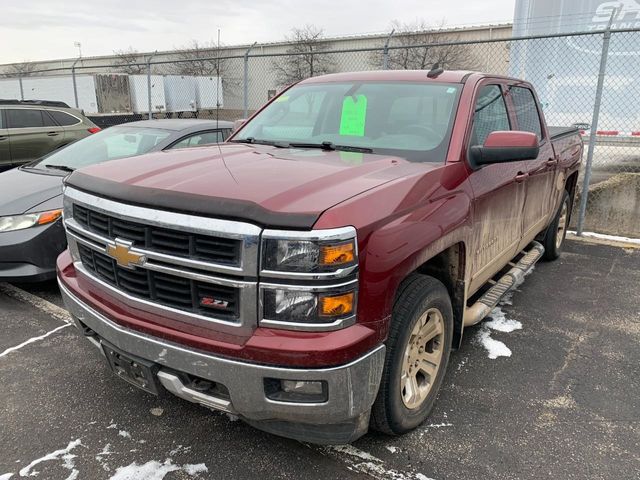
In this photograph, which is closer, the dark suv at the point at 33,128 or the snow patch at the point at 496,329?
the snow patch at the point at 496,329

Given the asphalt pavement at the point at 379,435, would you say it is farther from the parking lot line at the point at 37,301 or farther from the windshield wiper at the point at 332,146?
the windshield wiper at the point at 332,146

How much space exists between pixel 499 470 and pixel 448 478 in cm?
27

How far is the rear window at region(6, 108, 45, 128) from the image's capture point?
8719mm

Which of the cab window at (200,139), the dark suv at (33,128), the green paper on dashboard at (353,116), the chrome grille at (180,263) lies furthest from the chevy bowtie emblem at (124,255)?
the dark suv at (33,128)

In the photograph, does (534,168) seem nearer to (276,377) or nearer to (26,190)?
(276,377)

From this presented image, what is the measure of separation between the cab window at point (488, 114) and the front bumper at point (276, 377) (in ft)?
5.73

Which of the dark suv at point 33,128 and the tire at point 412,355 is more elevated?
the dark suv at point 33,128

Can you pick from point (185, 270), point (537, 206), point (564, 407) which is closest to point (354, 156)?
point (185, 270)

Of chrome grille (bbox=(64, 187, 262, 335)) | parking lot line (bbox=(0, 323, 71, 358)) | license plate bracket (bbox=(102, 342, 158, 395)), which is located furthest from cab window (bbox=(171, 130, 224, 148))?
license plate bracket (bbox=(102, 342, 158, 395))

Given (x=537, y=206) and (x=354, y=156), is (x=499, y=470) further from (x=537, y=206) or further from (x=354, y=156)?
(x=537, y=206)

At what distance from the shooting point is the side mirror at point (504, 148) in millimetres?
2877

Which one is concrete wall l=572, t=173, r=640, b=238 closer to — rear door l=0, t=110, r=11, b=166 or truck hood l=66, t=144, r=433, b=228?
truck hood l=66, t=144, r=433, b=228

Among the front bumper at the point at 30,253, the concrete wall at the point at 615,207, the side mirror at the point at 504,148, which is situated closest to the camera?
the side mirror at the point at 504,148

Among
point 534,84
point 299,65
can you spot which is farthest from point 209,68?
point 534,84
